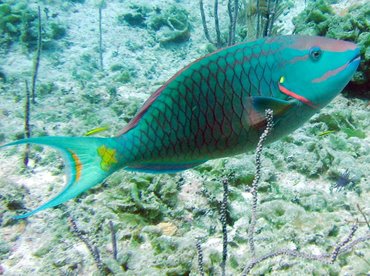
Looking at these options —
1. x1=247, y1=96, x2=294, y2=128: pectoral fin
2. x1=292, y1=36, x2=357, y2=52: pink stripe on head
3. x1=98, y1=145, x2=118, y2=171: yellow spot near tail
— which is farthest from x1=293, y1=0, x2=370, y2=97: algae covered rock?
x1=98, y1=145, x2=118, y2=171: yellow spot near tail

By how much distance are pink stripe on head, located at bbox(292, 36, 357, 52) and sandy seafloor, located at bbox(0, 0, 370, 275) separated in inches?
48.3

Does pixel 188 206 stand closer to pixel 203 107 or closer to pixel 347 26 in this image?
pixel 203 107

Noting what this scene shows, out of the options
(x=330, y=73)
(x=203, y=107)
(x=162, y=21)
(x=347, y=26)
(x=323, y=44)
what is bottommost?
(x=203, y=107)

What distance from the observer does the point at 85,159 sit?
136cm

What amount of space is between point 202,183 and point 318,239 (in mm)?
960

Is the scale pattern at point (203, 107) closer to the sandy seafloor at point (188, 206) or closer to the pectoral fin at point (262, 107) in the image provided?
the pectoral fin at point (262, 107)

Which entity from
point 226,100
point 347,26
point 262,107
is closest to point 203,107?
point 226,100

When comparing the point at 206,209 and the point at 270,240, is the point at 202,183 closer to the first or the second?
the point at 206,209

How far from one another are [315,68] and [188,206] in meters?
1.45

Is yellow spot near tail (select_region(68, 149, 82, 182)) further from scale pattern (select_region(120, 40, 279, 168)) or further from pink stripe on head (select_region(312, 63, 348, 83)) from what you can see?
pink stripe on head (select_region(312, 63, 348, 83))

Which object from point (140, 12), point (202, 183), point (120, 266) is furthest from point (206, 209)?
point (140, 12)

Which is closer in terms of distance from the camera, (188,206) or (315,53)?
(315,53)

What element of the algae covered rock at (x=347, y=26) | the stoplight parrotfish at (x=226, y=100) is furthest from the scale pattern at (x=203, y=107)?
the algae covered rock at (x=347, y=26)

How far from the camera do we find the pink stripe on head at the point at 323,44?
1518mm
